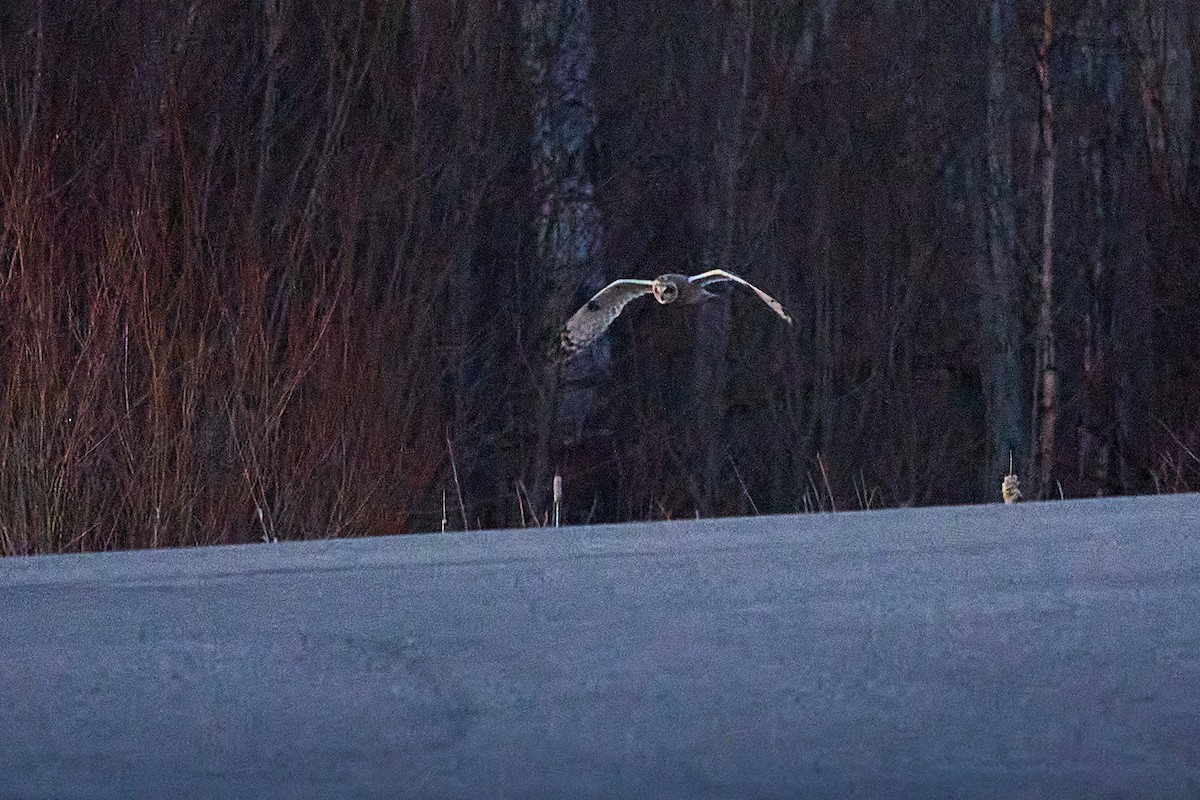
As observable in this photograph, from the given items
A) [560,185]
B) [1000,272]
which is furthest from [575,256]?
[1000,272]

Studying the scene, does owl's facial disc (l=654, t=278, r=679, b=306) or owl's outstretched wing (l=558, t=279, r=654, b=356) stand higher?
owl's facial disc (l=654, t=278, r=679, b=306)

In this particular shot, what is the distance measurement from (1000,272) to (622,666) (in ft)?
51.3

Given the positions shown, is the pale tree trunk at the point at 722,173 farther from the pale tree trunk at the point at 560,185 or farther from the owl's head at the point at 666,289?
the owl's head at the point at 666,289

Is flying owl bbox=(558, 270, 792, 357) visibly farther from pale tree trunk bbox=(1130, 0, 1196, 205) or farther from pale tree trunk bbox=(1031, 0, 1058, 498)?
pale tree trunk bbox=(1130, 0, 1196, 205)

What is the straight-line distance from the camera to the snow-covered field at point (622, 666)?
2889mm

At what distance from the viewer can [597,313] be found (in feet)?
31.2

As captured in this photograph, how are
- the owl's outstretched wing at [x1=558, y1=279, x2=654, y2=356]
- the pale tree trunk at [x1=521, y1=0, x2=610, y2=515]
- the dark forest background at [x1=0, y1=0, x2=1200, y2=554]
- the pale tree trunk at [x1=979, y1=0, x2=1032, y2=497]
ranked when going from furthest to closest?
the pale tree trunk at [x1=979, y1=0, x2=1032, y2=497] < the pale tree trunk at [x1=521, y1=0, x2=610, y2=515] < the owl's outstretched wing at [x1=558, y1=279, x2=654, y2=356] < the dark forest background at [x1=0, y1=0, x2=1200, y2=554]

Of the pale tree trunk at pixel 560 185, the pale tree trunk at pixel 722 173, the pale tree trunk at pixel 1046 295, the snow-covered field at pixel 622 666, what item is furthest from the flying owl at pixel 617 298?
the pale tree trunk at pixel 722 173

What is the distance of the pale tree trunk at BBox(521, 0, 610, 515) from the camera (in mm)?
14477

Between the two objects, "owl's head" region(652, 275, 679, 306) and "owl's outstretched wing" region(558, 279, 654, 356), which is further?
"owl's outstretched wing" region(558, 279, 654, 356)

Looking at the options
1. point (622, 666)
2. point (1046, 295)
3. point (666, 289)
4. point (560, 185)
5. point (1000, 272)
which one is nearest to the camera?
point (622, 666)

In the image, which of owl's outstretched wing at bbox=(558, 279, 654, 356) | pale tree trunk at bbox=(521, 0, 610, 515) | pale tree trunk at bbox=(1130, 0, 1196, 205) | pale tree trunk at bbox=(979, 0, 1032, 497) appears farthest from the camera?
pale tree trunk at bbox=(979, 0, 1032, 497)

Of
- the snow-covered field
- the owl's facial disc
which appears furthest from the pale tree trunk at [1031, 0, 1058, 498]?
the snow-covered field

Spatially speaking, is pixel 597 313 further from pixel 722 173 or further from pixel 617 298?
pixel 722 173
